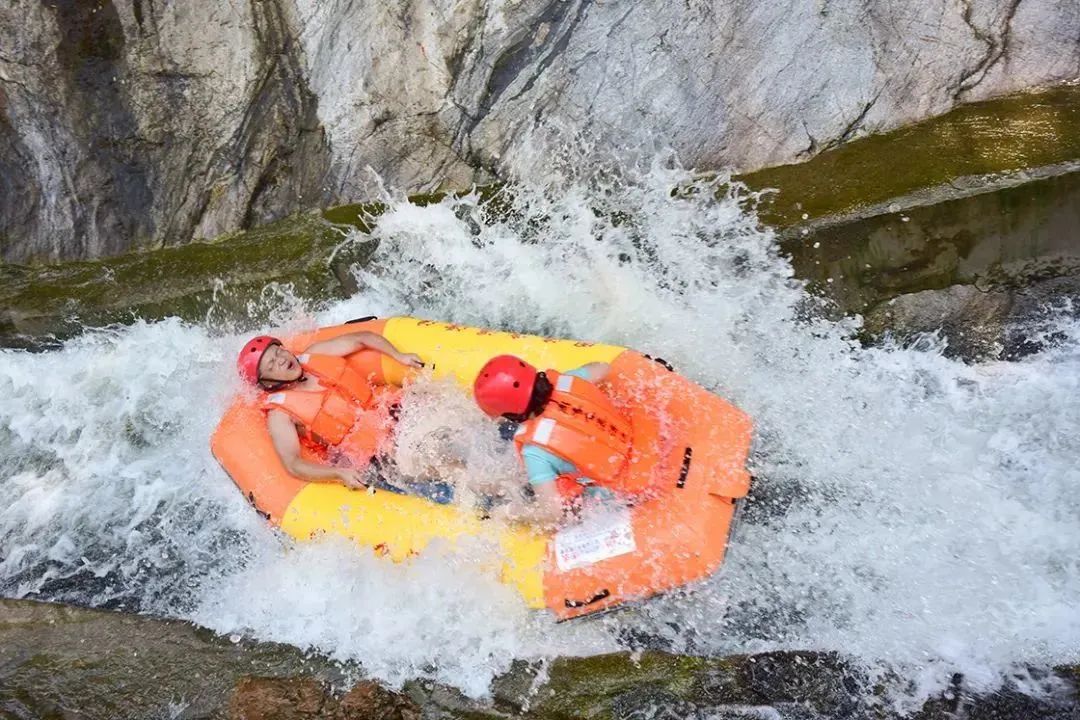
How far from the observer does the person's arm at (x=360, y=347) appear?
4.62 meters

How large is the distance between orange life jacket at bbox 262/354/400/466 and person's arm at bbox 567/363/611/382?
4.07 feet

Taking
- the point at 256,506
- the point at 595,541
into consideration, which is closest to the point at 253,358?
the point at 256,506

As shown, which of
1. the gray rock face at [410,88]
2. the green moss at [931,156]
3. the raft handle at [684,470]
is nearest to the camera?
the raft handle at [684,470]

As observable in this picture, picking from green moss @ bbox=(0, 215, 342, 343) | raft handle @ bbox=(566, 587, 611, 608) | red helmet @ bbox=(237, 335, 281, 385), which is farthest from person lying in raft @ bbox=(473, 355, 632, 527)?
green moss @ bbox=(0, 215, 342, 343)

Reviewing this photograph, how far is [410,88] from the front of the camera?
5.71 m

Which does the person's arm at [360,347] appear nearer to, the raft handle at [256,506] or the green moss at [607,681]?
the raft handle at [256,506]

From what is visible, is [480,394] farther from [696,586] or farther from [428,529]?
[696,586]

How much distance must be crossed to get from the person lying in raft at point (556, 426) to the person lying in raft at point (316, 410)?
3.85 feet

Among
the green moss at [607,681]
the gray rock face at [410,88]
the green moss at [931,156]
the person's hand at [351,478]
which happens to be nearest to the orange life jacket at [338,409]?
the person's hand at [351,478]

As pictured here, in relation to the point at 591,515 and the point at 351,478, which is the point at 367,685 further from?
the point at 591,515

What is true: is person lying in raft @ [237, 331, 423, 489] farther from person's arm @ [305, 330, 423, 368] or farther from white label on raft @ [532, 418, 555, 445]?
white label on raft @ [532, 418, 555, 445]

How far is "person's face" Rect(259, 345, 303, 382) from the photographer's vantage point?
4422mm

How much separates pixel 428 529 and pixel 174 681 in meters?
1.51

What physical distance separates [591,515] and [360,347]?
5.88 ft
